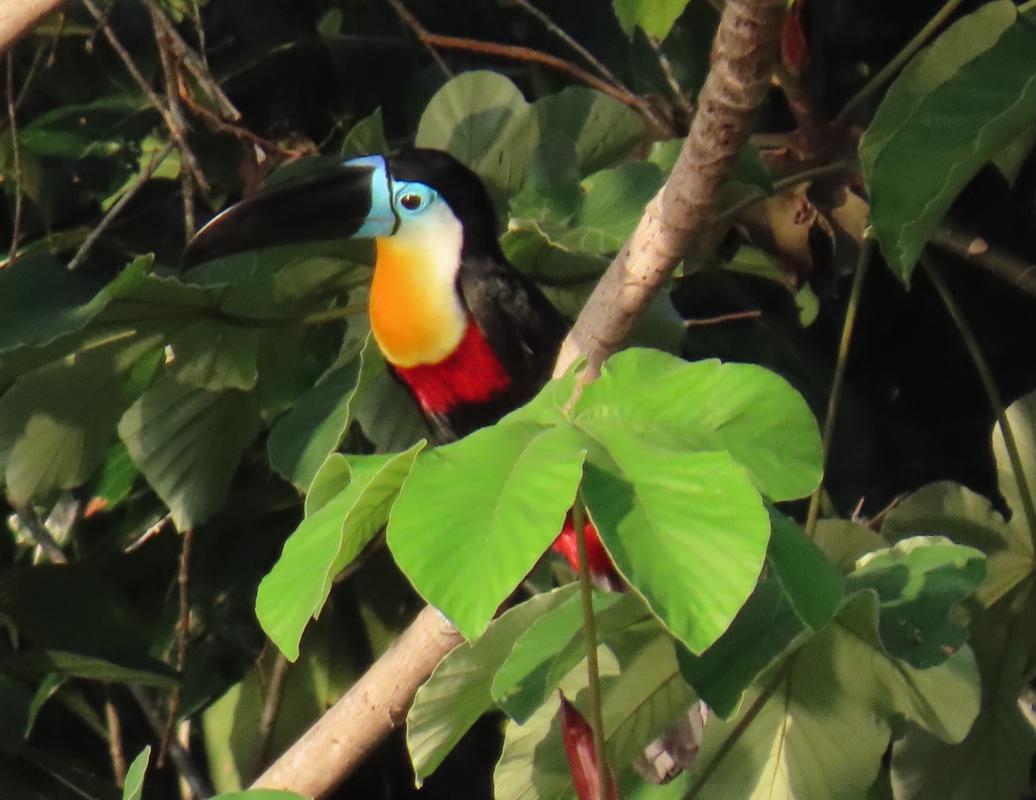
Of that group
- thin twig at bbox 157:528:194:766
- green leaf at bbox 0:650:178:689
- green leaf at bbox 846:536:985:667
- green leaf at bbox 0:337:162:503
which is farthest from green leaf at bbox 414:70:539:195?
green leaf at bbox 846:536:985:667

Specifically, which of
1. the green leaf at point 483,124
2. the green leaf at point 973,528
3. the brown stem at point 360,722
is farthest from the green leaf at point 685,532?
the green leaf at point 483,124

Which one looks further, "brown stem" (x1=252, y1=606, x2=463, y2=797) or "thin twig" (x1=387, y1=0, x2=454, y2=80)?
"thin twig" (x1=387, y1=0, x2=454, y2=80)

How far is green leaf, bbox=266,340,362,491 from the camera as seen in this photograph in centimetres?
143

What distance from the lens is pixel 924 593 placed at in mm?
979

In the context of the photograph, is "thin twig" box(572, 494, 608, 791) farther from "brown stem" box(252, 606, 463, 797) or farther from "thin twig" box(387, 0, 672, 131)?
"thin twig" box(387, 0, 672, 131)

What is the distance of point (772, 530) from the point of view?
0.77 m

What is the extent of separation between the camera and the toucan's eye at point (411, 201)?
197 centimetres

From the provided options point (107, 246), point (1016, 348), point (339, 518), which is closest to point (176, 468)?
point (107, 246)

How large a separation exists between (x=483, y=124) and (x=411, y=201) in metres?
0.39

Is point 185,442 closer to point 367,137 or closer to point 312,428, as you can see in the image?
point 312,428

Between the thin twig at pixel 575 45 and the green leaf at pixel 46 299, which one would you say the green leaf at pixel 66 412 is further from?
the thin twig at pixel 575 45

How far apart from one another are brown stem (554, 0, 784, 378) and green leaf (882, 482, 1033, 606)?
370mm

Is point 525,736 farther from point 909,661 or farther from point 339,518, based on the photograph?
point 339,518

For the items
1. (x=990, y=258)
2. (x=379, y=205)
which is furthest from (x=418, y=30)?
(x=990, y=258)
